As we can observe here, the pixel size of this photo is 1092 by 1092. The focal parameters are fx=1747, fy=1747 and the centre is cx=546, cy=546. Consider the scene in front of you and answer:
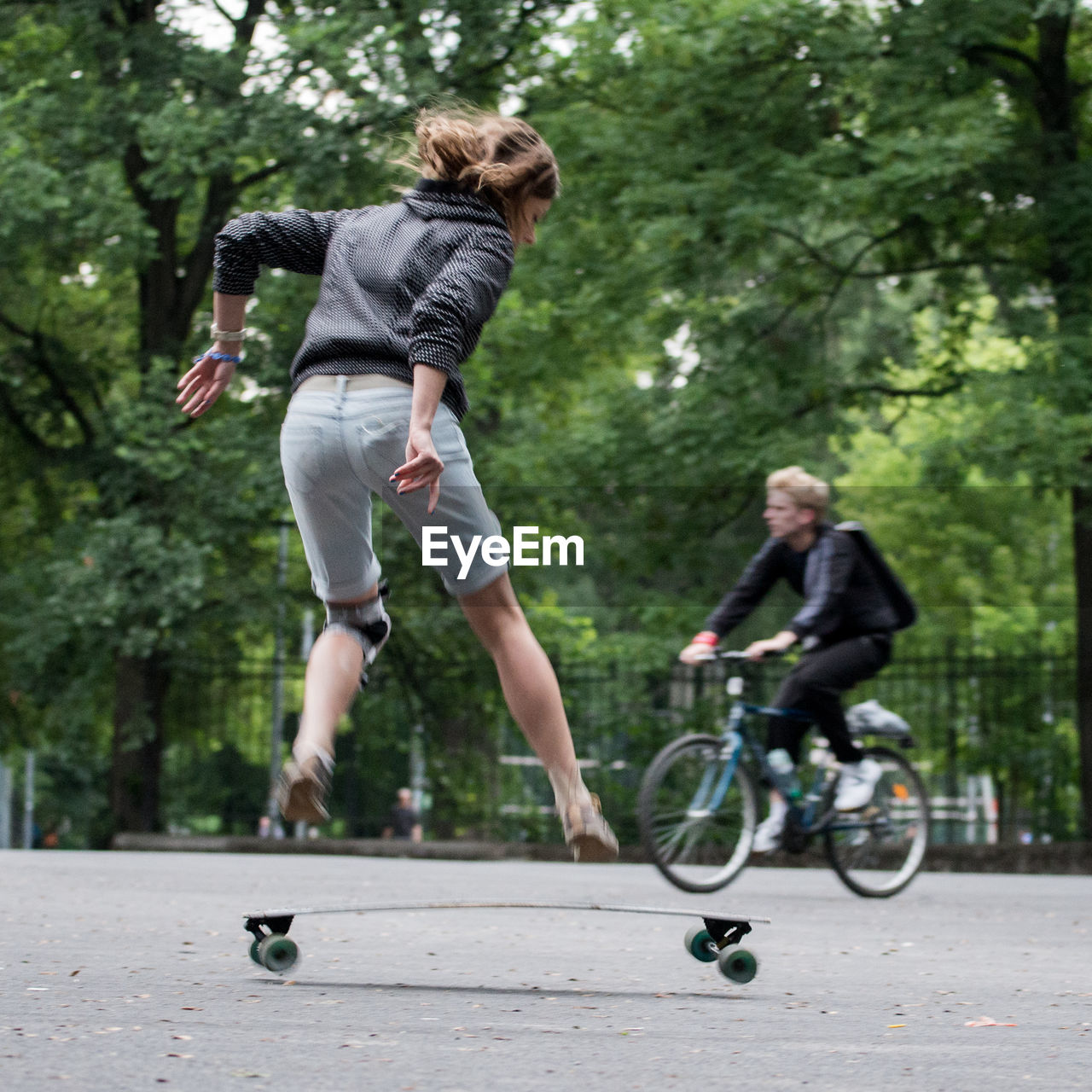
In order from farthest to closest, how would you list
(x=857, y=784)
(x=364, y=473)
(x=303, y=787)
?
(x=857, y=784) → (x=364, y=473) → (x=303, y=787)

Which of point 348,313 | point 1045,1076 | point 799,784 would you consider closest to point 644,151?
point 799,784

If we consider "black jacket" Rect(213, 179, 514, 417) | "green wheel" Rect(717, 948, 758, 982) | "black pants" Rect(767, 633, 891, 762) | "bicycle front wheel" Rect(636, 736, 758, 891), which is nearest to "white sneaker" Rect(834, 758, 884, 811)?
"black pants" Rect(767, 633, 891, 762)

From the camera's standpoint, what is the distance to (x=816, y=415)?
16.9 meters

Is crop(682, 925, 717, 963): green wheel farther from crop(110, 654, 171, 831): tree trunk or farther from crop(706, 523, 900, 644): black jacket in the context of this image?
crop(110, 654, 171, 831): tree trunk

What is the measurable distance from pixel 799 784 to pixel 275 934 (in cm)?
463

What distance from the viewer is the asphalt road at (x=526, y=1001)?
314 centimetres

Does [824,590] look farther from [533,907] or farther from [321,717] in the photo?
[321,717]

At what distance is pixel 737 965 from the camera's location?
4551 millimetres

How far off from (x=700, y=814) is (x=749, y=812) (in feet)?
0.81

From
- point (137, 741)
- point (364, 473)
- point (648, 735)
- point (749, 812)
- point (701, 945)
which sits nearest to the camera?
point (364, 473)

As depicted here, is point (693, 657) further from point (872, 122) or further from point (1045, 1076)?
point (872, 122)

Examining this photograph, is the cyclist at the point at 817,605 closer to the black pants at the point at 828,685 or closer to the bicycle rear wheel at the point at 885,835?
the black pants at the point at 828,685

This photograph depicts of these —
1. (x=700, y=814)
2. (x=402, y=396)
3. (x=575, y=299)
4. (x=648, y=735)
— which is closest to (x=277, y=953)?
(x=402, y=396)

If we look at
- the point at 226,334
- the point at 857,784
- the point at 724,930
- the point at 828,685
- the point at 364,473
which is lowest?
the point at 724,930
